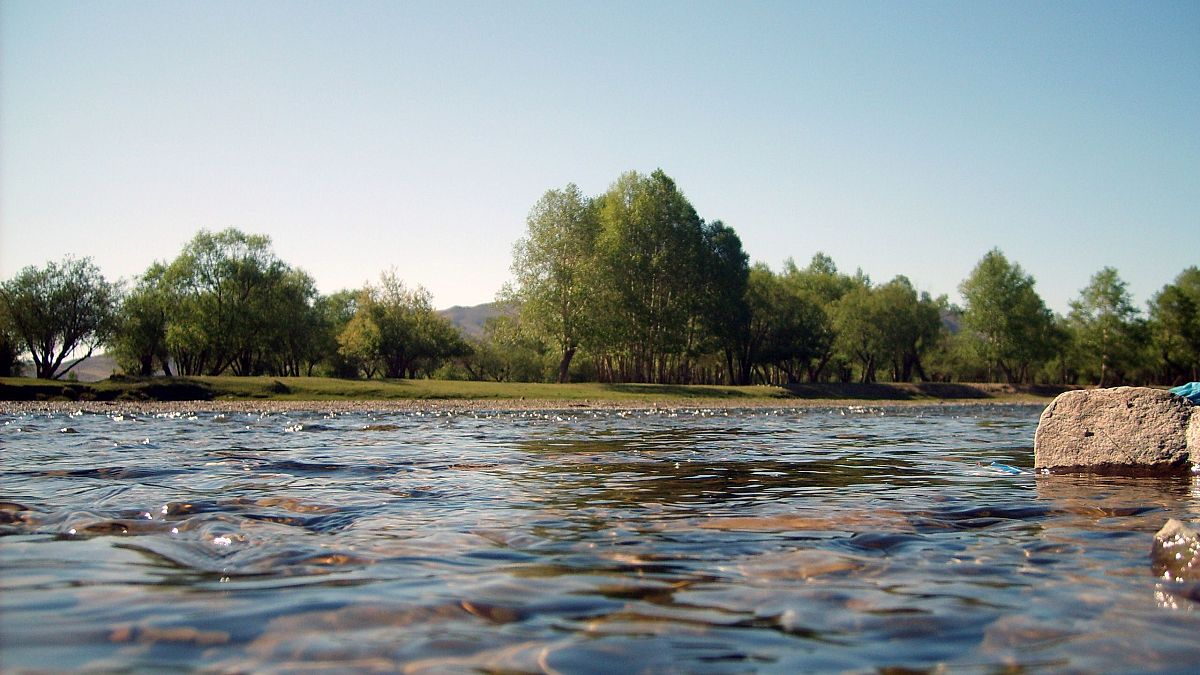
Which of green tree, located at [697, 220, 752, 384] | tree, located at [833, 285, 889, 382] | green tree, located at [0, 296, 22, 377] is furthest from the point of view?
tree, located at [833, 285, 889, 382]

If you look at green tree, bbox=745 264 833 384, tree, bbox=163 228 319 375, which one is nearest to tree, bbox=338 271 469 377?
tree, bbox=163 228 319 375

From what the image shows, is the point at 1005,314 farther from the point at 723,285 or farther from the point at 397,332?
the point at 397,332

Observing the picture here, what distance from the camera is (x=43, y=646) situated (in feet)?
9.58

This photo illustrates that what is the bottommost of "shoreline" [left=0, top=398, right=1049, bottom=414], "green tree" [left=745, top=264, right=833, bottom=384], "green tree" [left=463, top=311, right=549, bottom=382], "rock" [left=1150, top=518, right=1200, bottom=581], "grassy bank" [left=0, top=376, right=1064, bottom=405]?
"shoreline" [left=0, top=398, right=1049, bottom=414]

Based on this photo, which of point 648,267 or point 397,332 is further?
point 397,332

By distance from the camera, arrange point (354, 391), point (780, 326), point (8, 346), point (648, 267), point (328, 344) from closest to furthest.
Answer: point (354, 391)
point (8, 346)
point (648, 267)
point (780, 326)
point (328, 344)

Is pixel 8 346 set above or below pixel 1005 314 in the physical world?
below

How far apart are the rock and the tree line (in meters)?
58.9

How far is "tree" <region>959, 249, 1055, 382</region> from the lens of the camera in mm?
85438

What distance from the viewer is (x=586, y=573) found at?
4281 millimetres

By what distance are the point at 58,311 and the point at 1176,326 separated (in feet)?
365

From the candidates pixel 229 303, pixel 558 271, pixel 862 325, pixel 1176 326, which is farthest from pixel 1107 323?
pixel 229 303

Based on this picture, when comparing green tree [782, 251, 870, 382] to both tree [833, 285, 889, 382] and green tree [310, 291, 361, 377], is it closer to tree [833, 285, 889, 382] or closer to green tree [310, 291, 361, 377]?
tree [833, 285, 889, 382]

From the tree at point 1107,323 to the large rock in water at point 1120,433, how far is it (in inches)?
3608
